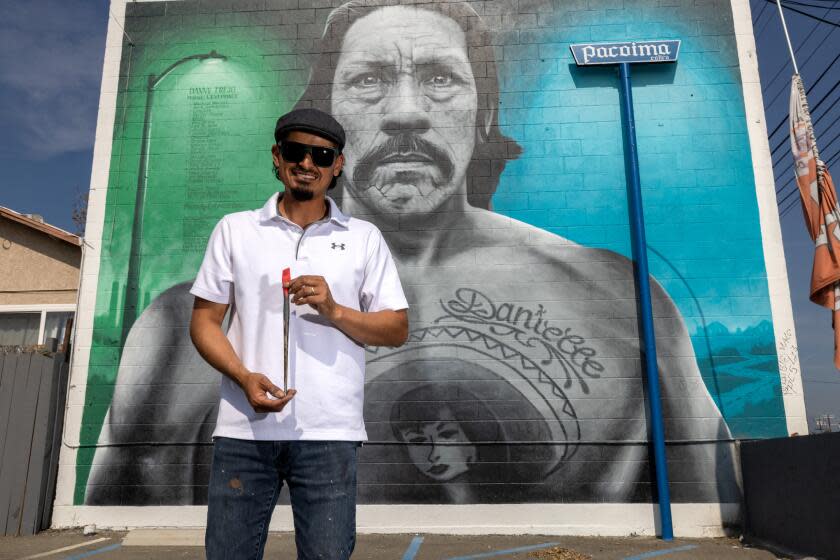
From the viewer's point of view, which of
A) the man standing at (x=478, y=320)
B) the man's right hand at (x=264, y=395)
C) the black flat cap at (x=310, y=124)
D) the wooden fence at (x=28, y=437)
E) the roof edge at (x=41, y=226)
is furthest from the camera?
the roof edge at (x=41, y=226)

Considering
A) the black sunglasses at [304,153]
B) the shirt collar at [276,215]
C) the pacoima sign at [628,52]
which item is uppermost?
the pacoima sign at [628,52]

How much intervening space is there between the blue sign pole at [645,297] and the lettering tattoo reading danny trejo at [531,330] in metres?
0.53

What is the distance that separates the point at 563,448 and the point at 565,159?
121 inches

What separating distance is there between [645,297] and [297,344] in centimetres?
→ 516

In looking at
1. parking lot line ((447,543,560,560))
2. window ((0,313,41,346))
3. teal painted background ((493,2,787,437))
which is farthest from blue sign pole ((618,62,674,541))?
window ((0,313,41,346))

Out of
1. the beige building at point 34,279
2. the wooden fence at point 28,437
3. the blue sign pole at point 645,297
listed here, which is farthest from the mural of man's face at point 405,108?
the beige building at point 34,279

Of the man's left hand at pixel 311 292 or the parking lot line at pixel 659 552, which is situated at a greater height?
the man's left hand at pixel 311 292

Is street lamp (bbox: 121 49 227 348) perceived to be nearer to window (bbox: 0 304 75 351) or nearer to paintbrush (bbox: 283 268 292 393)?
window (bbox: 0 304 75 351)

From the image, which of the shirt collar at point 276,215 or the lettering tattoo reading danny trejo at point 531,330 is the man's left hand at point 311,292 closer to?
the shirt collar at point 276,215

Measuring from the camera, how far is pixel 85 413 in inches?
248

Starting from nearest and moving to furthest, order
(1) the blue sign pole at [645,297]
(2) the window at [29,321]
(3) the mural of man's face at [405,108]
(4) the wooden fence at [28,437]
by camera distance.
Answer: (1) the blue sign pole at [645,297] < (4) the wooden fence at [28,437] < (3) the mural of man's face at [405,108] < (2) the window at [29,321]

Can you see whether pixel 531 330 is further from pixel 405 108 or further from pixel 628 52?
pixel 628 52

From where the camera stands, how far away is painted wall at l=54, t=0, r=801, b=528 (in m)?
6.02

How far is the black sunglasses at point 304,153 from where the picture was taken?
1863 mm
